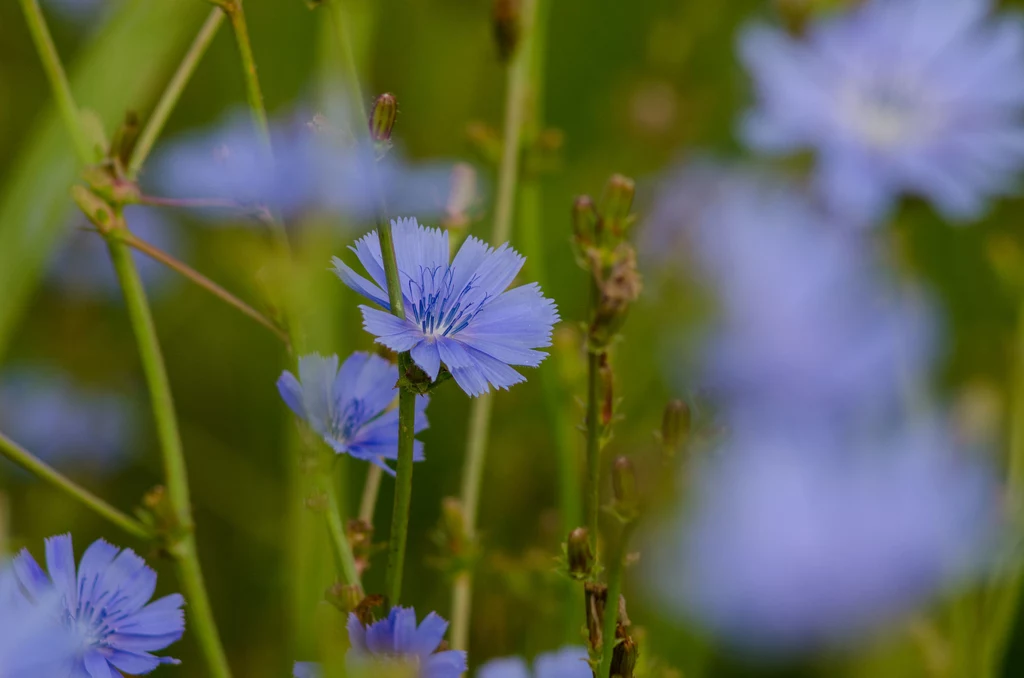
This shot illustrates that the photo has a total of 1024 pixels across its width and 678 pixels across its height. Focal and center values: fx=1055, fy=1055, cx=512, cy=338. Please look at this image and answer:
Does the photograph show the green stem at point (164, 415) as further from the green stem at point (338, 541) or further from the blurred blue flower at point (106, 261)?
the blurred blue flower at point (106, 261)

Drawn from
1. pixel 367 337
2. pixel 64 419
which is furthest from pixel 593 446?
pixel 64 419

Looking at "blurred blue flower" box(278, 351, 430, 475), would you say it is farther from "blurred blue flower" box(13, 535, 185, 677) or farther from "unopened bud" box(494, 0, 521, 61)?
"unopened bud" box(494, 0, 521, 61)

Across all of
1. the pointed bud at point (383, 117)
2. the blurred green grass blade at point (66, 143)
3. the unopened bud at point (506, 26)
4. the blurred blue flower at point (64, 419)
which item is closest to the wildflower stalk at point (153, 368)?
the blurred green grass blade at point (66, 143)

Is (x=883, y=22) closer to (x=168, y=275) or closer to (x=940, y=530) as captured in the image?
(x=940, y=530)

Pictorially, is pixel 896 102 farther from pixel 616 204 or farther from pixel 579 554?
pixel 579 554

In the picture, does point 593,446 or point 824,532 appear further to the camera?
point 824,532

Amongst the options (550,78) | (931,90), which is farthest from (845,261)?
(550,78)
